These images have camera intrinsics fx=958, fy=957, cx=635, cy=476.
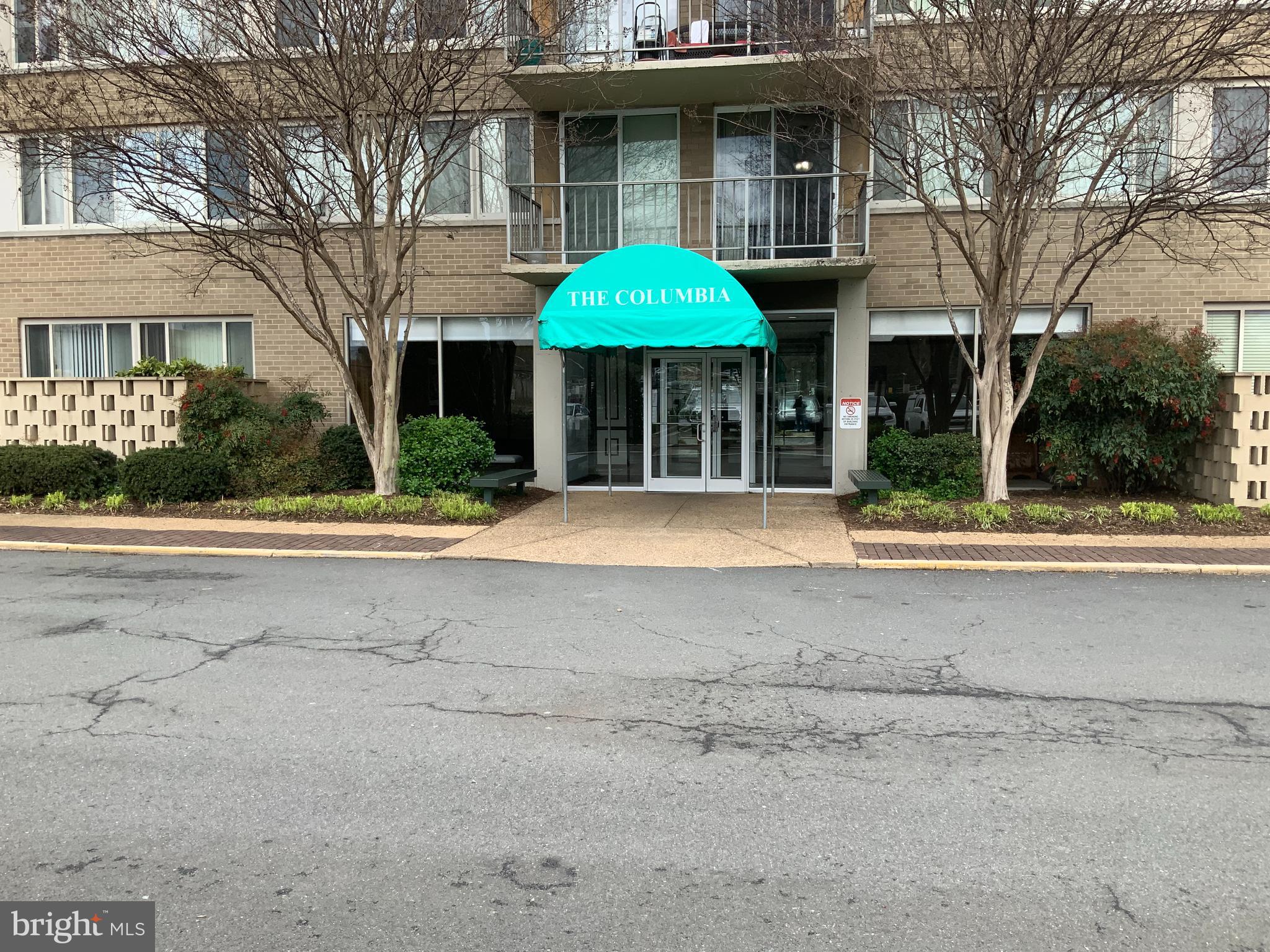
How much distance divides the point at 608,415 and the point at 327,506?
498cm

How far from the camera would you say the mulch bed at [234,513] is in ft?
40.5

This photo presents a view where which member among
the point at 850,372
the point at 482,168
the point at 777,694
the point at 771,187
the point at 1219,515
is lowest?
the point at 777,694

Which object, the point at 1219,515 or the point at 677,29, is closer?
the point at 1219,515

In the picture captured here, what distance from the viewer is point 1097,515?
37.6ft

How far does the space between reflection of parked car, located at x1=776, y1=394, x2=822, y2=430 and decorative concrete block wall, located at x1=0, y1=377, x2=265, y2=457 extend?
866 centimetres

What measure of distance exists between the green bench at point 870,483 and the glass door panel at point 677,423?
10.0 ft

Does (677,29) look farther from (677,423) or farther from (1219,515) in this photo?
(1219,515)

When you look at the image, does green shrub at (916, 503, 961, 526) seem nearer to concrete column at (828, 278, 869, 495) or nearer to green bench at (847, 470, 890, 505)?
green bench at (847, 470, 890, 505)

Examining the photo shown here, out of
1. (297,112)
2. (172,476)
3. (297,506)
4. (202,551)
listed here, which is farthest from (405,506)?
(297,112)

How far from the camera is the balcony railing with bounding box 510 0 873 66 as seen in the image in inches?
481

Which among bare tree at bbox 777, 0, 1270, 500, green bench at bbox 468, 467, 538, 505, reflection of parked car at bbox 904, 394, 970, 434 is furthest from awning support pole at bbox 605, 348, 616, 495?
bare tree at bbox 777, 0, 1270, 500

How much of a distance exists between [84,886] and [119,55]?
1187 cm

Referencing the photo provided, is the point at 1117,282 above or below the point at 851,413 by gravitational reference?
above

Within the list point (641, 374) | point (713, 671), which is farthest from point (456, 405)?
point (713, 671)
